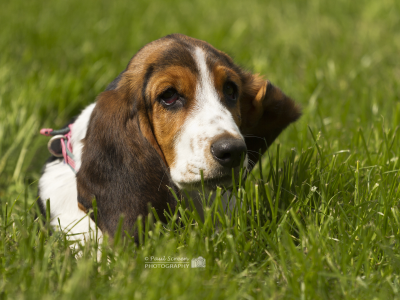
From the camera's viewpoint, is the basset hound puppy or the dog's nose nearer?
the dog's nose

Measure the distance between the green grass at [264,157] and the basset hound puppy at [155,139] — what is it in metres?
0.23

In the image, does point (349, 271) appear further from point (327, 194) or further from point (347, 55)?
point (347, 55)

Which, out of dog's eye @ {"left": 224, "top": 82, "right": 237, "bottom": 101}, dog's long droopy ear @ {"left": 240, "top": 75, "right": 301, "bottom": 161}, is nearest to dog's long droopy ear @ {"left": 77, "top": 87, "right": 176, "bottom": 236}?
dog's eye @ {"left": 224, "top": 82, "right": 237, "bottom": 101}

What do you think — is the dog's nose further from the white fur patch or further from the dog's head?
the white fur patch

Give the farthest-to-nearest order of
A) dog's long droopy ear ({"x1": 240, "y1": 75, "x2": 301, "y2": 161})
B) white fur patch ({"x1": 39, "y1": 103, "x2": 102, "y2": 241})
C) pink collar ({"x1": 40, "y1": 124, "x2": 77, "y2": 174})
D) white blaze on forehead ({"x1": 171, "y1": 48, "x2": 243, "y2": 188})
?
dog's long droopy ear ({"x1": 240, "y1": 75, "x2": 301, "y2": 161})
pink collar ({"x1": 40, "y1": 124, "x2": 77, "y2": 174})
white fur patch ({"x1": 39, "y1": 103, "x2": 102, "y2": 241})
white blaze on forehead ({"x1": 171, "y1": 48, "x2": 243, "y2": 188})

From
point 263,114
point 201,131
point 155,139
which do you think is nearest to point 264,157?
point 263,114

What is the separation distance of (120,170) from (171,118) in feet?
1.53

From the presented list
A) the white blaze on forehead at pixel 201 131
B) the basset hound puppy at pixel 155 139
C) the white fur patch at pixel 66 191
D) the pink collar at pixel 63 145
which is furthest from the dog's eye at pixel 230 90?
the pink collar at pixel 63 145

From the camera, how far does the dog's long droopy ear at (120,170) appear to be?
2.89 meters

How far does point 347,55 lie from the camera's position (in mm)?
7121

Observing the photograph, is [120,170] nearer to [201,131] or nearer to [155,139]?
[155,139]

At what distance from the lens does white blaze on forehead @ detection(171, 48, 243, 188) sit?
2.78 metres

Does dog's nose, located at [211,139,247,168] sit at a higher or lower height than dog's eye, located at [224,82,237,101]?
lower

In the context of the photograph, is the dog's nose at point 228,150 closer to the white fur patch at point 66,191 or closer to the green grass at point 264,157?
the green grass at point 264,157
